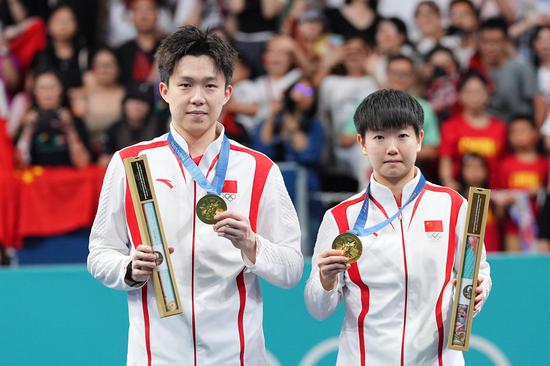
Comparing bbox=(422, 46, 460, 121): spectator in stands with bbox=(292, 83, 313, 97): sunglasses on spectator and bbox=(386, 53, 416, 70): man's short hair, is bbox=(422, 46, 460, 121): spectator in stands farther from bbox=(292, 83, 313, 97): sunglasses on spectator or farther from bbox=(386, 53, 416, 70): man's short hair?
bbox=(292, 83, 313, 97): sunglasses on spectator

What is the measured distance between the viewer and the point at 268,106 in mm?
9258

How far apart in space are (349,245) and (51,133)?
15.1 ft

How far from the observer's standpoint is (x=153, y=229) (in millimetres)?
4246

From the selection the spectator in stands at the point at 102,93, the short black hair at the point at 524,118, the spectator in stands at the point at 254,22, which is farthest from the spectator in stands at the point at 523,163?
the spectator in stands at the point at 102,93

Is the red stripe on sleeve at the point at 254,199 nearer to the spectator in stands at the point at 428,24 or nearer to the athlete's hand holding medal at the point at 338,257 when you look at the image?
the athlete's hand holding medal at the point at 338,257

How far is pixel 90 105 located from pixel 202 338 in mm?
4979

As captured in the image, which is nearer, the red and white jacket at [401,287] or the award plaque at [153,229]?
the award plaque at [153,229]

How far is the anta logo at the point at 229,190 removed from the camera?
448 cm

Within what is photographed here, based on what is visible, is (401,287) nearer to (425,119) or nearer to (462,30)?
(425,119)

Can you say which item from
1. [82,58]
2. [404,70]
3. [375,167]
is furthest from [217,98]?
[82,58]

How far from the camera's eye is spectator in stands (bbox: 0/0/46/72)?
9.62 m

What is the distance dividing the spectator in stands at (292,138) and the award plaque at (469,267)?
4203 mm

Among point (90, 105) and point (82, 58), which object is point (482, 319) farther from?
point (82, 58)

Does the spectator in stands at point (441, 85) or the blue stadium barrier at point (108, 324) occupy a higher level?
the spectator in stands at point (441, 85)
